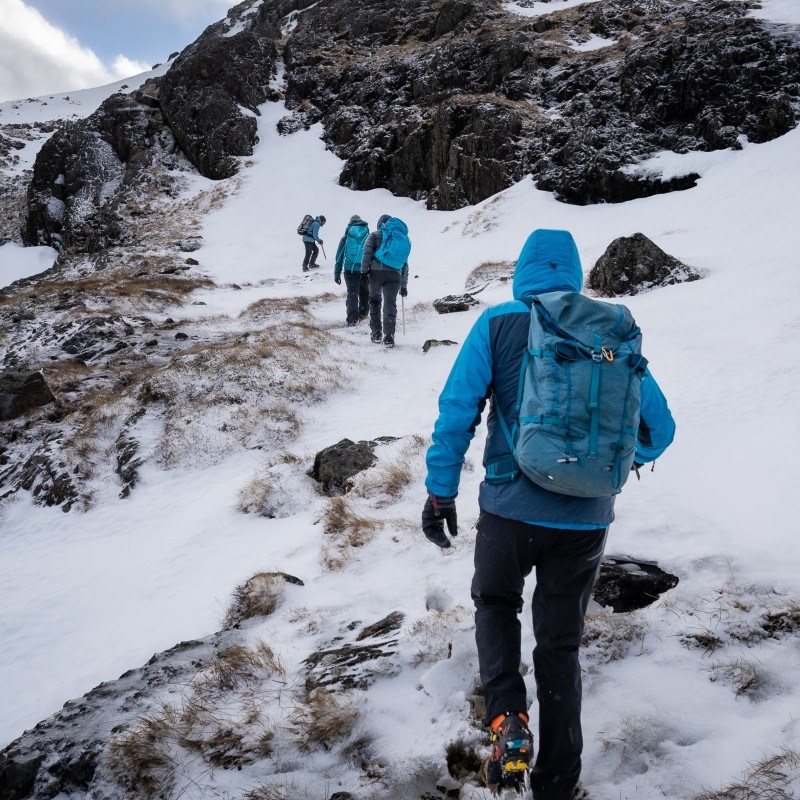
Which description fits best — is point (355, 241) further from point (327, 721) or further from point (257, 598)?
point (327, 721)

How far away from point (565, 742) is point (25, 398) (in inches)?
462

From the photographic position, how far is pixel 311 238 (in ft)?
74.6

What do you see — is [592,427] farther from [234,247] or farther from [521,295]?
[234,247]

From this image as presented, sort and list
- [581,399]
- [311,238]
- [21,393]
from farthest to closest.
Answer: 1. [311,238]
2. [21,393]
3. [581,399]

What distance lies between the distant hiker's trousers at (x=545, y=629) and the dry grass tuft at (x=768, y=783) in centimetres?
66

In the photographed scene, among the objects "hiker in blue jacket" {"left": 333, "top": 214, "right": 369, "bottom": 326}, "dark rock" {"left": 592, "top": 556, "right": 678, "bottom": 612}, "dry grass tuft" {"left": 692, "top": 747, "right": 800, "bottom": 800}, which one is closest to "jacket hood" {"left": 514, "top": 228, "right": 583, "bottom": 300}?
"dark rock" {"left": 592, "top": 556, "right": 678, "bottom": 612}

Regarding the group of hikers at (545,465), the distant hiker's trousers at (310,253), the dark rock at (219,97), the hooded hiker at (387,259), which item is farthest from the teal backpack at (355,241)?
the dark rock at (219,97)

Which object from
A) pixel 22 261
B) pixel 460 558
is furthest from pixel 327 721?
pixel 22 261

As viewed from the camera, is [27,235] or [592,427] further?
[27,235]

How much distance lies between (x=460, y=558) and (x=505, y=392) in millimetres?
2286

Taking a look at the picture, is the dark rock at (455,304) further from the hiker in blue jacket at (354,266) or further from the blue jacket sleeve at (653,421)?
the blue jacket sleeve at (653,421)

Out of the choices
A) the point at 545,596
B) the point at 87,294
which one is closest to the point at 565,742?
the point at 545,596

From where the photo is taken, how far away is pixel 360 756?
2.67 metres

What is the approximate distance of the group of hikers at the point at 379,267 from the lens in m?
10.3
